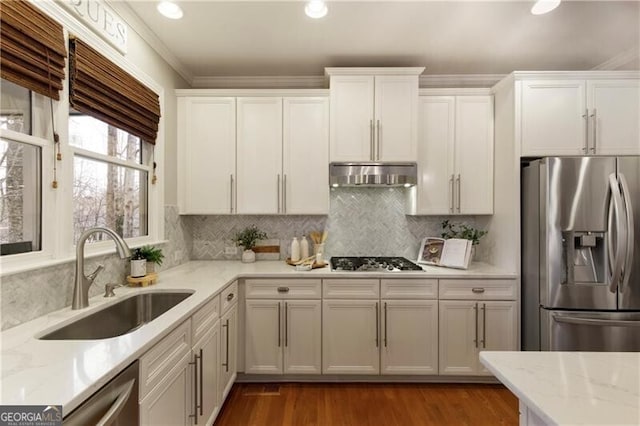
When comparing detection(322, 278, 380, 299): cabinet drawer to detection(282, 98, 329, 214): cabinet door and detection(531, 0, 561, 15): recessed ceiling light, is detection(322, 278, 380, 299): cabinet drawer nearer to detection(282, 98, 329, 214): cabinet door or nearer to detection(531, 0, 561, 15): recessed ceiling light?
detection(282, 98, 329, 214): cabinet door

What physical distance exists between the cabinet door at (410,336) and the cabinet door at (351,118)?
1308 mm

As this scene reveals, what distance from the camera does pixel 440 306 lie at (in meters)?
2.44

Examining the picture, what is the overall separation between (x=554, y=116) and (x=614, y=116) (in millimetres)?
448

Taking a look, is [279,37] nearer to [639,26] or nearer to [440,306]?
[440,306]

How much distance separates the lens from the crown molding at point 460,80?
301 centimetres

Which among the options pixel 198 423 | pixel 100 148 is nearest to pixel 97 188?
pixel 100 148

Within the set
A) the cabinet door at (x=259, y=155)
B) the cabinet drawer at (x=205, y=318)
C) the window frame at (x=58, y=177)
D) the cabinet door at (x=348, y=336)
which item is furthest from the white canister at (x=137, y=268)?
the cabinet door at (x=348, y=336)

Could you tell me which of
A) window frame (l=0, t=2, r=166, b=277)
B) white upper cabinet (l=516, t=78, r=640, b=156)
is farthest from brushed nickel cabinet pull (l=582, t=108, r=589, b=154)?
window frame (l=0, t=2, r=166, b=277)

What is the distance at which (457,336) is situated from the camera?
8.01 ft

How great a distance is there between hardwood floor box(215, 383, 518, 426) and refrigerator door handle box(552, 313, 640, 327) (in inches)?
28.6

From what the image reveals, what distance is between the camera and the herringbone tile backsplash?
121 inches

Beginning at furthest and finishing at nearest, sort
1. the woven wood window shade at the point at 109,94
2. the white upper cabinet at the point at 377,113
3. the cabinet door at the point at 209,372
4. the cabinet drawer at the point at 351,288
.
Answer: the white upper cabinet at the point at 377,113 → the cabinet drawer at the point at 351,288 → the cabinet door at the point at 209,372 → the woven wood window shade at the point at 109,94

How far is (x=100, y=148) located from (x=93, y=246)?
2.07ft

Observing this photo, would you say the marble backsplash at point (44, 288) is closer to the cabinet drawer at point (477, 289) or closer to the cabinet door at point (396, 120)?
the cabinet door at point (396, 120)
